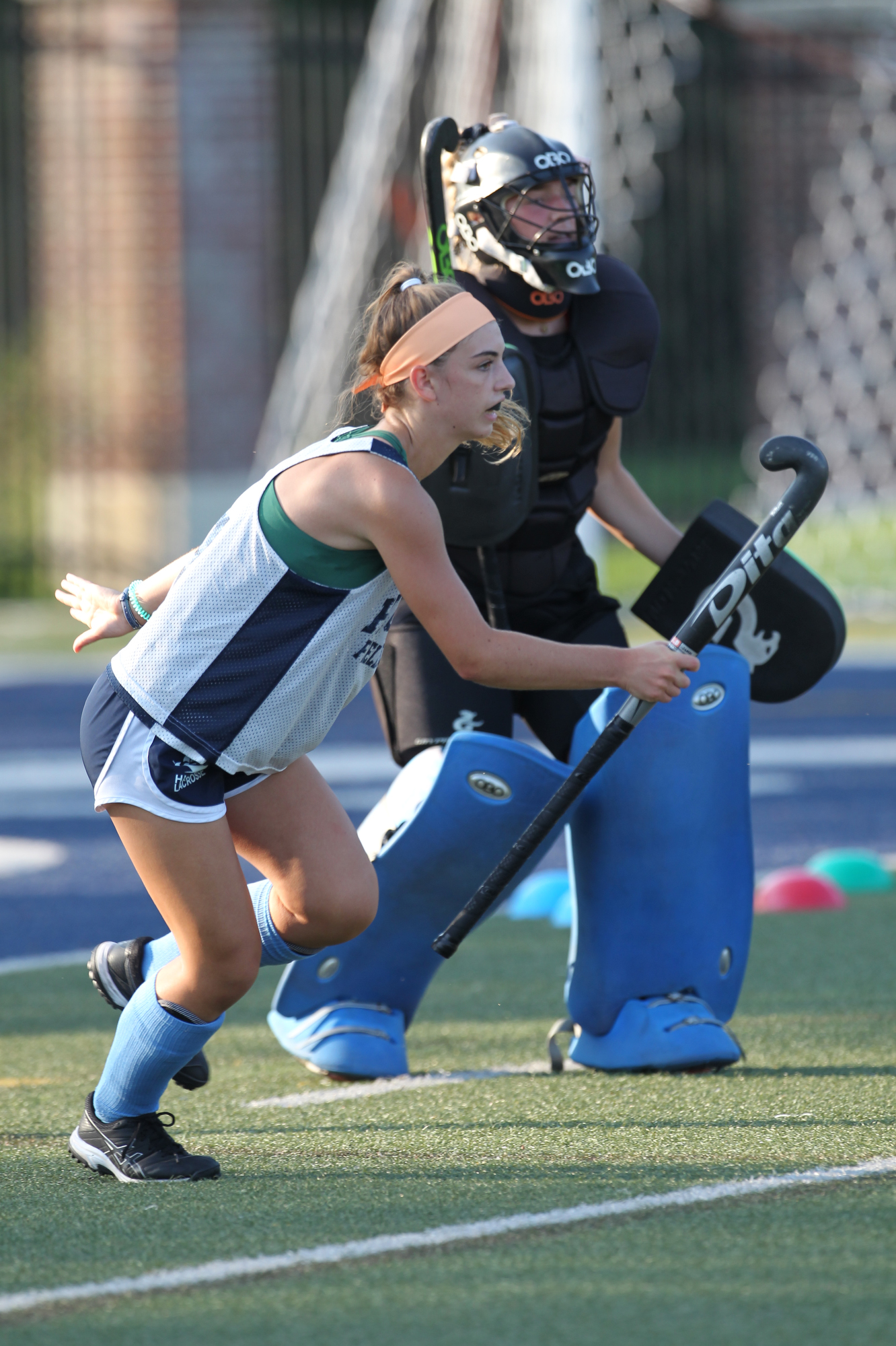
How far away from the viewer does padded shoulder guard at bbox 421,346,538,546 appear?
156 inches

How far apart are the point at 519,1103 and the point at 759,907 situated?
2.37 metres

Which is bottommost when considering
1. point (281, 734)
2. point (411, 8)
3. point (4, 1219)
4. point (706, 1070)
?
point (706, 1070)

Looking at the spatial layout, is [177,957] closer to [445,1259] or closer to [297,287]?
[445,1259]

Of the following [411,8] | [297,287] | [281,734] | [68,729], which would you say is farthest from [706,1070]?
[297,287]

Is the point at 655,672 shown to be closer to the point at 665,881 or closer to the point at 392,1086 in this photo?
the point at 665,881

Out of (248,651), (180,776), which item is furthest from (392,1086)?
(248,651)

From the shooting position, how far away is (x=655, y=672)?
3.19 meters

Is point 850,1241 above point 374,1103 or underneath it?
above

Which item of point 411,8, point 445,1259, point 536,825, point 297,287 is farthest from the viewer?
point 297,287

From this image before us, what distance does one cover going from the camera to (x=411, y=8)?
44.3ft

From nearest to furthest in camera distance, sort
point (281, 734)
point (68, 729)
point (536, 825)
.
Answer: point (281, 734), point (536, 825), point (68, 729)

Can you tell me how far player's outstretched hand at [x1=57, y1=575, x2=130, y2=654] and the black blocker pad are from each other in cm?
125

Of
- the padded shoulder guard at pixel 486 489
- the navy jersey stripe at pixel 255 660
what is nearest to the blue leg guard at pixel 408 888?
the padded shoulder guard at pixel 486 489

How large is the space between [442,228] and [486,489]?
0.62 metres
